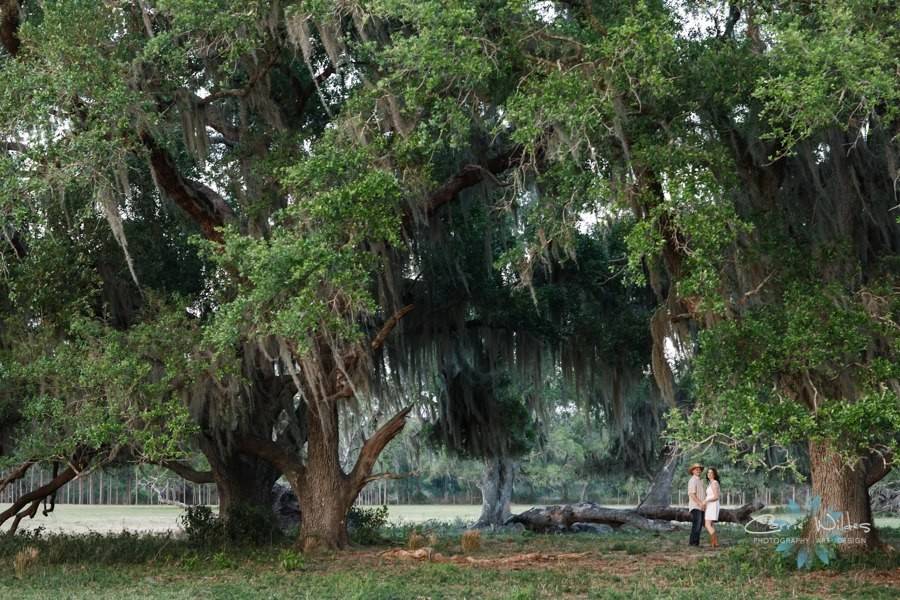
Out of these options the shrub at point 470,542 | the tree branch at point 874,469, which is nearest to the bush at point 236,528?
the shrub at point 470,542

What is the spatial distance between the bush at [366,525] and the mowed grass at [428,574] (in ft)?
2.30

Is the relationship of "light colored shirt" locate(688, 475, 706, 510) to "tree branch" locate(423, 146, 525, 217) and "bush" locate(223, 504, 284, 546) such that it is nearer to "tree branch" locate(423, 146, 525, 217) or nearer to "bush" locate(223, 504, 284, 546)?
"tree branch" locate(423, 146, 525, 217)

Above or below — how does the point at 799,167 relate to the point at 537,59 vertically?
below

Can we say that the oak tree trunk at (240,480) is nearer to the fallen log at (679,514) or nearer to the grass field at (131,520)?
the grass field at (131,520)

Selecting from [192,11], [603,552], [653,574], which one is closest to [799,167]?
[653,574]

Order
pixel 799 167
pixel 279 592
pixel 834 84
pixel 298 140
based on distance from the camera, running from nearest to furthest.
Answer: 1. pixel 834 84
2. pixel 279 592
3. pixel 799 167
4. pixel 298 140

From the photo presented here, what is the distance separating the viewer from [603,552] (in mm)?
13898

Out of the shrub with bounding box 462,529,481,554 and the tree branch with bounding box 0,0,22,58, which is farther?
the shrub with bounding box 462,529,481,554

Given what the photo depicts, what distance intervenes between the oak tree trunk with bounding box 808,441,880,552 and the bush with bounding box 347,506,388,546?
21.8 ft

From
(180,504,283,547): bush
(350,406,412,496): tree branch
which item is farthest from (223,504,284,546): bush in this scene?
(350,406,412,496): tree branch

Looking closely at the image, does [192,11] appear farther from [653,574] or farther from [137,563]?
[653,574]

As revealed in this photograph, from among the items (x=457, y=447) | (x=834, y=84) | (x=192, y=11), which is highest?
(x=192, y=11)

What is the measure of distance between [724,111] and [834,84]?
199cm

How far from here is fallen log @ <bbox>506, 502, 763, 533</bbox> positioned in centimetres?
1944
